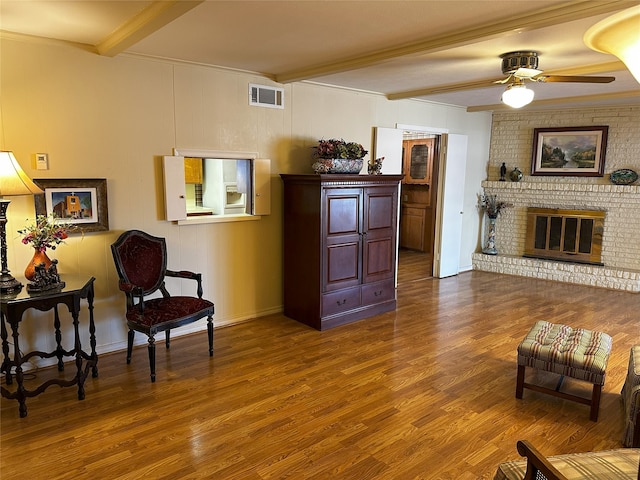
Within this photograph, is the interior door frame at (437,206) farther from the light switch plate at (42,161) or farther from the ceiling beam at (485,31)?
the light switch plate at (42,161)

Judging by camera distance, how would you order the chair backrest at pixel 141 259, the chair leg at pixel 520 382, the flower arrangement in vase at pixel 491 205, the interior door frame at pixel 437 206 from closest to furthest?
the chair leg at pixel 520 382 < the chair backrest at pixel 141 259 < the interior door frame at pixel 437 206 < the flower arrangement in vase at pixel 491 205

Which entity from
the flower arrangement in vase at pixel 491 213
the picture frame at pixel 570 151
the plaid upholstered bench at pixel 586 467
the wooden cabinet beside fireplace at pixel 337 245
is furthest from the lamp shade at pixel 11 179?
the picture frame at pixel 570 151

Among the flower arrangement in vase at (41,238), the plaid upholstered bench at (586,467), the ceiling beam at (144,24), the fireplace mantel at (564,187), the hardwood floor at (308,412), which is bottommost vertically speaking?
the hardwood floor at (308,412)

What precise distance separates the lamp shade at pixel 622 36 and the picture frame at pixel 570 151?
6654 mm

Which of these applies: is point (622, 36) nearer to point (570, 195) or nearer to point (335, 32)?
point (335, 32)

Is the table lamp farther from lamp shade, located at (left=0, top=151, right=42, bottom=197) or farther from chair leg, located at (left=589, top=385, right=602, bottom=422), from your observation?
chair leg, located at (left=589, top=385, right=602, bottom=422)

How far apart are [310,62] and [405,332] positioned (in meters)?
2.66

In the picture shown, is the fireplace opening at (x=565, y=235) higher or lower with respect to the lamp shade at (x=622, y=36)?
lower

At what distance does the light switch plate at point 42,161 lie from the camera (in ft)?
10.8

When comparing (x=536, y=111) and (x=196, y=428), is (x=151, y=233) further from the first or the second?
(x=536, y=111)

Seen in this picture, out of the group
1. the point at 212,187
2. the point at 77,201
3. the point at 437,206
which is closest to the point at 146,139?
the point at 77,201

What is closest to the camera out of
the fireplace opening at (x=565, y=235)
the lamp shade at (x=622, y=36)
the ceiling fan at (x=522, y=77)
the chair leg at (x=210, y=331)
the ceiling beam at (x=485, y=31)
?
the lamp shade at (x=622, y=36)

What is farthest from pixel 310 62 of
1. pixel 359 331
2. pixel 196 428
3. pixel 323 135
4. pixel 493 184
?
pixel 493 184

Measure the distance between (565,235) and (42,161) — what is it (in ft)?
21.9
